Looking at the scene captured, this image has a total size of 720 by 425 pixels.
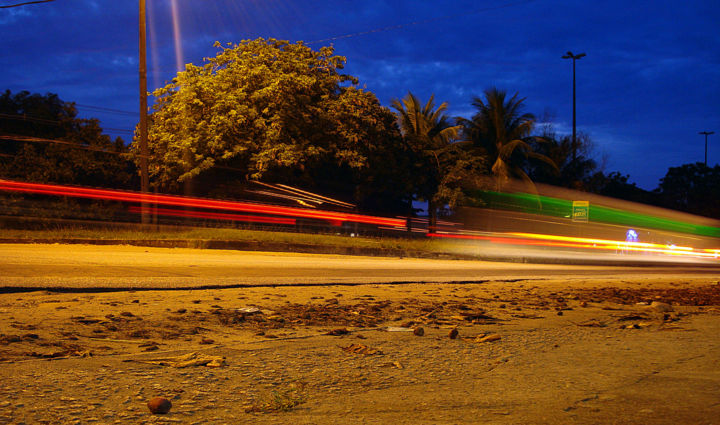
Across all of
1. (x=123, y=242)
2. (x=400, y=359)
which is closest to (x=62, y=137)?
(x=123, y=242)

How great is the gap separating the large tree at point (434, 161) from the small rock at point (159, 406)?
1081 inches

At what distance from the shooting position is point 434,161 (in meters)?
31.8

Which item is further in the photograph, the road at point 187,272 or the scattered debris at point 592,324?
the road at point 187,272

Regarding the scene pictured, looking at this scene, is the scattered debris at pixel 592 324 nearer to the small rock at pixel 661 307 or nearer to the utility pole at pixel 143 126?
the small rock at pixel 661 307

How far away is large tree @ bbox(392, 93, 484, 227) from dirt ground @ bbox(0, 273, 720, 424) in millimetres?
22311

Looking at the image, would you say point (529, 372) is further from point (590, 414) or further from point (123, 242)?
point (123, 242)

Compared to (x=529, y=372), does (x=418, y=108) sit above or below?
above

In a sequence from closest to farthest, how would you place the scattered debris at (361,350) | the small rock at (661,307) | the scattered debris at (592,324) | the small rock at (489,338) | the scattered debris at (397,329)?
the scattered debris at (361,350), the small rock at (489,338), the scattered debris at (397,329), the scattered debris at (592,324), the small rock at (661,307)

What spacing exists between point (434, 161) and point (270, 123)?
9740mm

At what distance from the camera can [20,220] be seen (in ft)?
70.1

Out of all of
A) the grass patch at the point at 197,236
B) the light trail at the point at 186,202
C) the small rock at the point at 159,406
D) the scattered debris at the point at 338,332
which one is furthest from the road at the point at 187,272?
the light trail at the point at 186,202

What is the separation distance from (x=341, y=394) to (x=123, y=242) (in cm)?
1583

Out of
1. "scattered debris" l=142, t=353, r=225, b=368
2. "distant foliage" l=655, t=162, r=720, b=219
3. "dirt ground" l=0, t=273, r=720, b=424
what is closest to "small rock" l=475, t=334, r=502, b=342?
"dirt ground" l=0, t=273, r=720, b=424

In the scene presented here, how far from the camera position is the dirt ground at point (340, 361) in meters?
3.73
